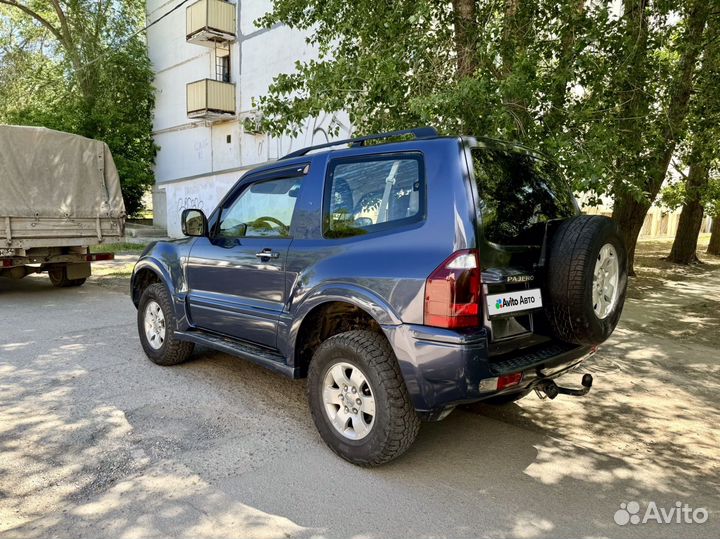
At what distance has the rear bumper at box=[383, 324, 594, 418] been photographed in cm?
281

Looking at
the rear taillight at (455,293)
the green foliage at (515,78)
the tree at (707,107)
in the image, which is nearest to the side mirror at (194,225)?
the rear taillight at (455,293)

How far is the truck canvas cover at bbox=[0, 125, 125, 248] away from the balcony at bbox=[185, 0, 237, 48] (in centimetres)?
1059

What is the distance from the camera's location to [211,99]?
18719 mm

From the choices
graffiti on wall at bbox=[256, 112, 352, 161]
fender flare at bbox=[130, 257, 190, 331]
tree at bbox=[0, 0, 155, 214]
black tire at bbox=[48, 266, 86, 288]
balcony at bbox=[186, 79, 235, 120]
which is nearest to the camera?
fender flare at bbox=[130, 257, 190, 331]

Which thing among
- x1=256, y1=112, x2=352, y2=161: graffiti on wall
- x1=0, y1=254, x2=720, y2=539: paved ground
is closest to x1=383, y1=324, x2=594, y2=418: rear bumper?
x1=0, y1=254, x2=720, y2=539: paved ground

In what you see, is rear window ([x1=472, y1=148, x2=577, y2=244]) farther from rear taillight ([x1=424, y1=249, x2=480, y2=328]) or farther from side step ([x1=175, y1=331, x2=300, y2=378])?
side step ([x1=175, y1=331, x2=300, y2=378])

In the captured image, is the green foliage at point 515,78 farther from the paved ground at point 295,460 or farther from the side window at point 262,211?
the paved ground at point 295,460

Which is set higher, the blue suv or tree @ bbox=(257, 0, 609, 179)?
tree @ bbox=(257, 0, 609, 179)

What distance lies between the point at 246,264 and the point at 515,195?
6.66 ft

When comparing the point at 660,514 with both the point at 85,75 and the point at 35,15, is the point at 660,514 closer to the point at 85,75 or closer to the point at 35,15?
the point at 85,75

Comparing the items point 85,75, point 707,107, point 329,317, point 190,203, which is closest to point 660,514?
point 329,317

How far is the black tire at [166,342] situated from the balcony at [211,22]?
15947 mm

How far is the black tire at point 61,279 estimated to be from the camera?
952 centimetres

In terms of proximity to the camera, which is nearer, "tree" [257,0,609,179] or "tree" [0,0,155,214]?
"tree" [257,0,609,179]
